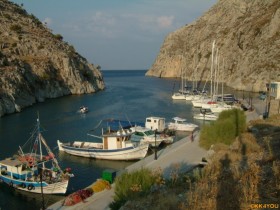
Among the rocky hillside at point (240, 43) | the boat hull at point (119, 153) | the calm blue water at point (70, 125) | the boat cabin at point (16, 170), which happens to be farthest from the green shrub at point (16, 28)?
the boat cabin at point (16, 170)

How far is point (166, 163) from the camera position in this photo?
1094 inches

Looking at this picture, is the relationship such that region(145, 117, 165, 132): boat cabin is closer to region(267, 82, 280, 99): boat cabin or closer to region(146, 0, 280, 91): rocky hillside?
region(267, 82, 280, 99): boat cabin

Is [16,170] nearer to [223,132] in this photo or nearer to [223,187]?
[223,132]

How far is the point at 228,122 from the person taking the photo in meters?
31.5

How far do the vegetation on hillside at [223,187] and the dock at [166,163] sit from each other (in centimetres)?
241

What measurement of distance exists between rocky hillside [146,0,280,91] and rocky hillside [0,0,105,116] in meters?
46.9

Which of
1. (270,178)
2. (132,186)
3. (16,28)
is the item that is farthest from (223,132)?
(16,28)

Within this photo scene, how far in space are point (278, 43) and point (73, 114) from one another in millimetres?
74864

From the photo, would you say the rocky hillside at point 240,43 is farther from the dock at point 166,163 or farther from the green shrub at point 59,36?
the green shrub at point 59,36

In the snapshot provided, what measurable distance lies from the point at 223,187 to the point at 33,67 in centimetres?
9067

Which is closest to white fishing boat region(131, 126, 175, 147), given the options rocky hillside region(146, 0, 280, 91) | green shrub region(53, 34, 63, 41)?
rocky hillside region(146, 0, 280, 91)

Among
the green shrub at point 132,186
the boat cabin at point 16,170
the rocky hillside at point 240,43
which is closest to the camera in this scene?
the green shrub at point 132,186

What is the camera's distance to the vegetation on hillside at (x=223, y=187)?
478 inches

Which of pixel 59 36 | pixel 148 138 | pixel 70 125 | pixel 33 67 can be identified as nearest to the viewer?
pixel 148 138
